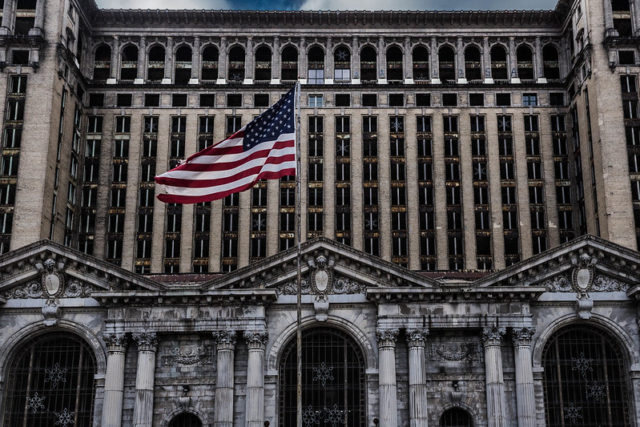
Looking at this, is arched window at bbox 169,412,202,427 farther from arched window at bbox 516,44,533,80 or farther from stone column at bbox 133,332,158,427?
arched window at bbox 516,44,533,80

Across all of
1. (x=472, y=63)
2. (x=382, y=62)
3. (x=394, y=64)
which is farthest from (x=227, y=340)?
(x=472, y=63)

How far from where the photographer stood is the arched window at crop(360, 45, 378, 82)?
326 ft

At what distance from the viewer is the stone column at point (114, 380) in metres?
48.6

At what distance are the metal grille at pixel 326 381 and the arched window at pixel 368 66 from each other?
5392cm

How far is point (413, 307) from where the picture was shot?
164ft

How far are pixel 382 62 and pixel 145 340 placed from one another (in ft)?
192

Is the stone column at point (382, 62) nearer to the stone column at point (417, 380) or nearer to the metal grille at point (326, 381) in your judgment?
the metal grille at point (326, 381)

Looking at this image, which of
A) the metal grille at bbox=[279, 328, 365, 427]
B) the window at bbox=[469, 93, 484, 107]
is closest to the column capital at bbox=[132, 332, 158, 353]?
the metal grille at bbox=[279, 328, 365, 427]

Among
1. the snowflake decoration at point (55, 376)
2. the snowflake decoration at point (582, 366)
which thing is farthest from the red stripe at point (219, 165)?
the snowflake decoration at point (582, 366)

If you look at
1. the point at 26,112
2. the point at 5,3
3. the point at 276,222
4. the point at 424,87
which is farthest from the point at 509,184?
the point at 5,3

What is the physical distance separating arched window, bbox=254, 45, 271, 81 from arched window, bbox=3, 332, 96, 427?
5459cm

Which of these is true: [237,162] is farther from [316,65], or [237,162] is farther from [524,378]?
[316,65]

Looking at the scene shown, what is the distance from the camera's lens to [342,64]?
99.5 m

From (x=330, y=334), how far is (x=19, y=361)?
19324mm
